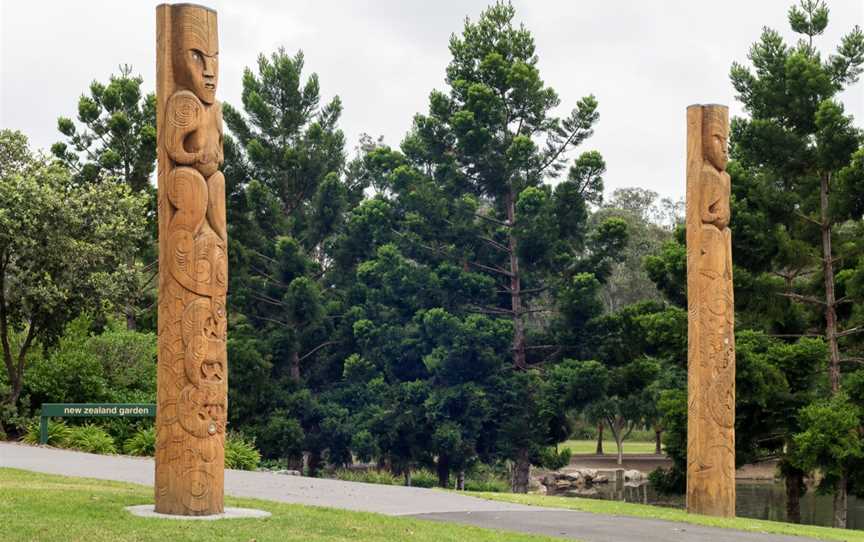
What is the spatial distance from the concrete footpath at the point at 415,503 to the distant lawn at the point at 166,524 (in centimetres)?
101

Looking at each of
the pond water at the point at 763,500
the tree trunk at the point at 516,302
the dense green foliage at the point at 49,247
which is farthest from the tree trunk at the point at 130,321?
the pond water at the point at 763,500

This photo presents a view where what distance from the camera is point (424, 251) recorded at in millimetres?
34688

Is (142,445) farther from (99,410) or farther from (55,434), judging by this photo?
(55,434)

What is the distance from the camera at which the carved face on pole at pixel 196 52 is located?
10.8 m

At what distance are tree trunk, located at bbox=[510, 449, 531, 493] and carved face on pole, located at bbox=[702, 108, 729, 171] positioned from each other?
1826cm

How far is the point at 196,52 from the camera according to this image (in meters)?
10.9

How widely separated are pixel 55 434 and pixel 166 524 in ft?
34.2

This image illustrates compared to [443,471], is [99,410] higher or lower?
higher

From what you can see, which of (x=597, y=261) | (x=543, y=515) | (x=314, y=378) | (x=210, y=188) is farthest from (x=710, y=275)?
(x=314, y=378)

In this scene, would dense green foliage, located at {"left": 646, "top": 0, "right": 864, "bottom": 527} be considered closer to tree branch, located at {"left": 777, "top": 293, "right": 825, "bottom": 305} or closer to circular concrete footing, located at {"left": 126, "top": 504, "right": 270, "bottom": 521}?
tree branch, located at {"left": 777, "top": 293, "right": 825, "bottom": 305}

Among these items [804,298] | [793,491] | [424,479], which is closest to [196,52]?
[804,298]

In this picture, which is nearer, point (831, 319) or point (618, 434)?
point (831, 319)

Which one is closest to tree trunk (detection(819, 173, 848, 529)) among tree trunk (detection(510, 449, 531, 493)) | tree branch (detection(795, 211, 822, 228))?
tree branch (detection(795, 211, 822, 228))

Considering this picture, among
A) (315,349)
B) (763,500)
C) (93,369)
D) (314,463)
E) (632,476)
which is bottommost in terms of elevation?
(632,476)
